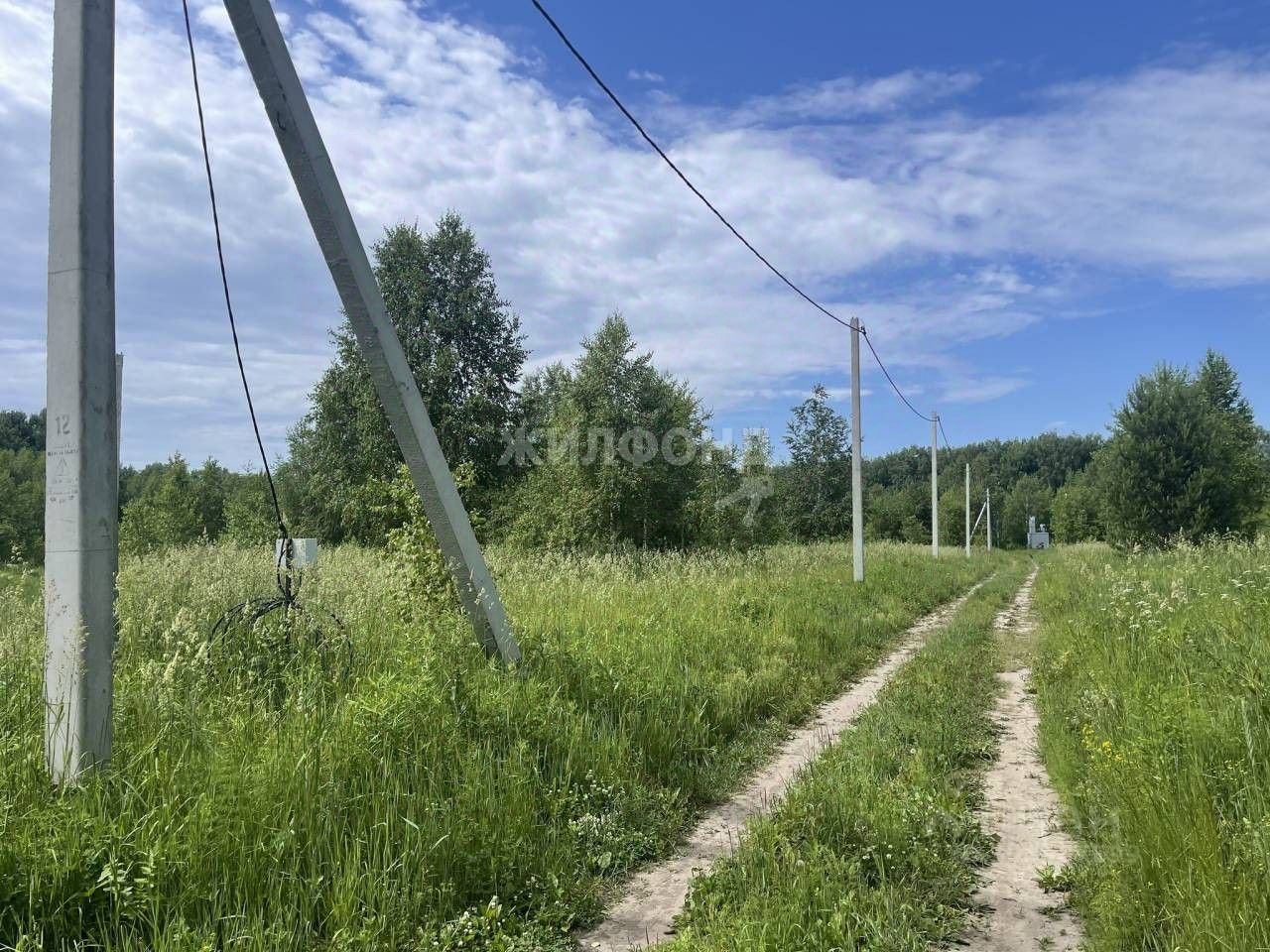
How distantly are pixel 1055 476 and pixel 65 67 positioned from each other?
132m

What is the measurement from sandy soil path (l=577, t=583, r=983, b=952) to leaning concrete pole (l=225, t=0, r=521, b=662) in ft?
6.53

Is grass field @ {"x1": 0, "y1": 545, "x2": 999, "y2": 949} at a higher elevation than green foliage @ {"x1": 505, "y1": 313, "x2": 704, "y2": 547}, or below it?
below

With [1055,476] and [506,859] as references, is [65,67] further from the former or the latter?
[1055,476]

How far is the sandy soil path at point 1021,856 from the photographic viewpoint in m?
3.00

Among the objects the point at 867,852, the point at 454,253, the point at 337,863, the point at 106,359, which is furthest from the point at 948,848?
the point at 454,253

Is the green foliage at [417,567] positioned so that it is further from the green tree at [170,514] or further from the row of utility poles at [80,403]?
the green tree at [170,514]

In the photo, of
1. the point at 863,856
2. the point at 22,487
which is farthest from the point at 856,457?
the point at 22,487

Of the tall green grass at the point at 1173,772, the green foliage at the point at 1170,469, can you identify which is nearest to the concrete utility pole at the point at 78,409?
the tall green grass at the point at 1173,772

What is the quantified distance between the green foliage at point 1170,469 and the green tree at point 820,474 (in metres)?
17.3

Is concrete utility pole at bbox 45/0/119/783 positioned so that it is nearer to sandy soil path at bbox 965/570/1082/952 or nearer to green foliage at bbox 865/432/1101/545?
sandy soil path at bbox 965/570/1082/952

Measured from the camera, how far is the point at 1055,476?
379 ft

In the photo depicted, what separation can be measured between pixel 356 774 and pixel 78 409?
2118mm

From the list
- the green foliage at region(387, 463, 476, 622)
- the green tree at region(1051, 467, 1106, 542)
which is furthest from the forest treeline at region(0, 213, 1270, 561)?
the green tree at region(1051, 467, 1106, 542)

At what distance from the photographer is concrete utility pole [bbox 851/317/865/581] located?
611 inches
